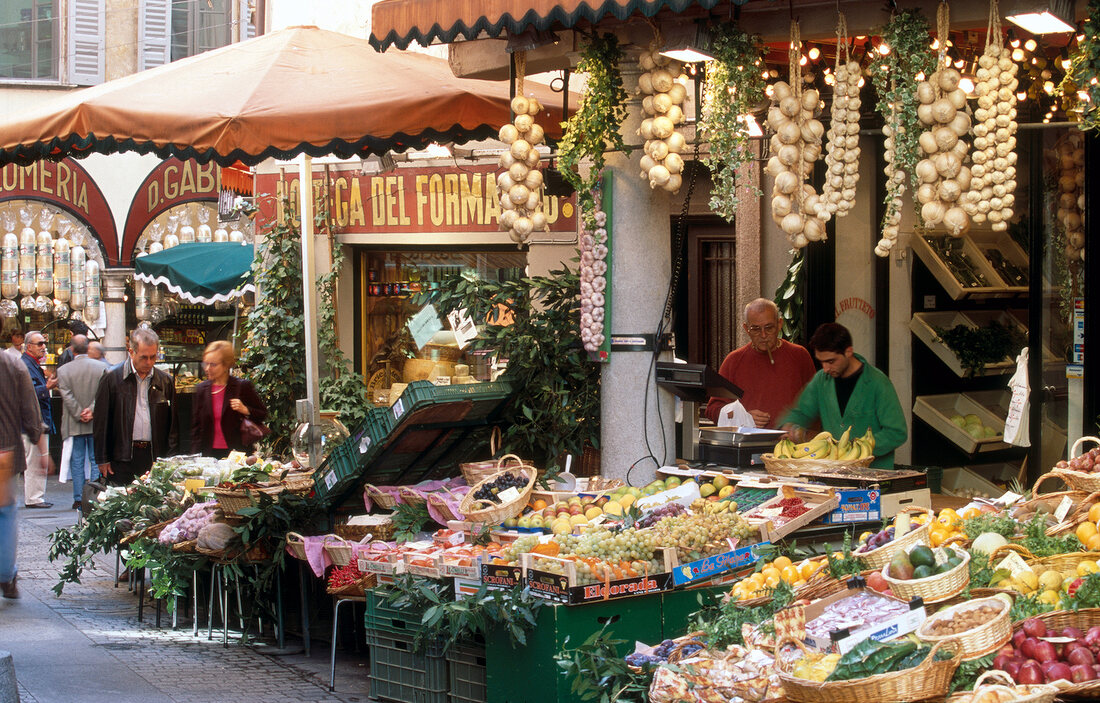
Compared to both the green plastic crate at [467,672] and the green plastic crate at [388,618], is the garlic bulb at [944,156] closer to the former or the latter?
the green plastic crate at [467,672]

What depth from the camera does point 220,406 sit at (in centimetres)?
976

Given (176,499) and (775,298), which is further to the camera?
(775,298)

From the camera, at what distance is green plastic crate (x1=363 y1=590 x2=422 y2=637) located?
6145mm

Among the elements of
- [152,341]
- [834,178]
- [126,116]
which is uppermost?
[126,116]

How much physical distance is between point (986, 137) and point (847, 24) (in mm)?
1232

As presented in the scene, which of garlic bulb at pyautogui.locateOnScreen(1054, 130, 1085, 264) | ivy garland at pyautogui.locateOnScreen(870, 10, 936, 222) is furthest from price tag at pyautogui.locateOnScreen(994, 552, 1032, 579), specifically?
garlic bulb at pyautogui.locateOnScreen(1054, 130, 1085, 264)

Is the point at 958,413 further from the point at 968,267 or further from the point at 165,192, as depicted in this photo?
the point at 165,192

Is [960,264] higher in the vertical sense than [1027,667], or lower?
higher

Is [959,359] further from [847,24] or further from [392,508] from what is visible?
[392,508]

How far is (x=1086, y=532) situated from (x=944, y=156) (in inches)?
67.6

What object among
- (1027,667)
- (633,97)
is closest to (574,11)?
(633,97)

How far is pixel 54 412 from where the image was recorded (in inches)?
690

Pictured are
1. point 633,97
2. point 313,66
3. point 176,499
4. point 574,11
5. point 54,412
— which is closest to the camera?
point 574,11

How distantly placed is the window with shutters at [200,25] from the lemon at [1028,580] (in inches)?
792
